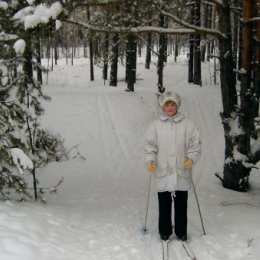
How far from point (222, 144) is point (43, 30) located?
32.1 feet

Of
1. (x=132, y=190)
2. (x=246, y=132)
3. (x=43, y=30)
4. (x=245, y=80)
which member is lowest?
(x=132, y=190)

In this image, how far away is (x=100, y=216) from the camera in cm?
719

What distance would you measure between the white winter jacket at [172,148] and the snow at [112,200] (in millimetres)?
925

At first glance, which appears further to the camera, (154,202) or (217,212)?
(154,202)

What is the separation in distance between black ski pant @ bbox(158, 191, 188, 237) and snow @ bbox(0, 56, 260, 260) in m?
0.23

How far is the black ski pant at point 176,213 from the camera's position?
19.8 feet

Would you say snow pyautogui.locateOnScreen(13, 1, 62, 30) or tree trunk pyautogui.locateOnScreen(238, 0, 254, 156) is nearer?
snow pyautogui.locateOnScreen(13, 1, 62, 30)

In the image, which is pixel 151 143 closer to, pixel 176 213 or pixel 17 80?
pixel 176 213

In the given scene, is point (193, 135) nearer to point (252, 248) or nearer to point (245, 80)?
point (252, 248)

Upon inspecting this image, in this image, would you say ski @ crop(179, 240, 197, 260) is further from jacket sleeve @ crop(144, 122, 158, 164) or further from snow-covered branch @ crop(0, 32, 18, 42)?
snow-covered branch @ crop(0, 32, 18, 42)

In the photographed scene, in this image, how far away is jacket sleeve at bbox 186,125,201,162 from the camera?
5.83m

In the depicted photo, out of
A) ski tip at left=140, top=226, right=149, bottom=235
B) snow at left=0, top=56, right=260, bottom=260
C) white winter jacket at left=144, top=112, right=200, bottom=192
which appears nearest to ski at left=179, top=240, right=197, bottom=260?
snow at left=0, top=56, right=260, bottom=260

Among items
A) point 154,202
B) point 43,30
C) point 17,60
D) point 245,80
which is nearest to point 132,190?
point 154,202

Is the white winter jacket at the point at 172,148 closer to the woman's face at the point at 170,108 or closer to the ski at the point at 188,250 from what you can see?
the woman's face at the point at 170,108
